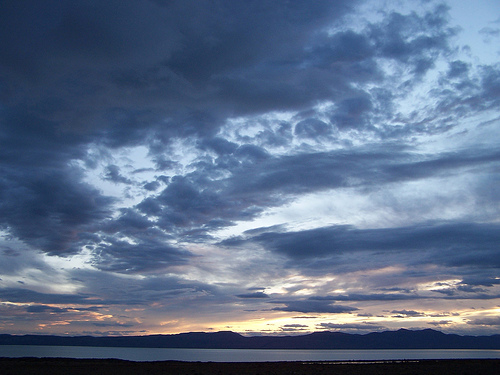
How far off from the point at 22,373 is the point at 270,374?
2543cm

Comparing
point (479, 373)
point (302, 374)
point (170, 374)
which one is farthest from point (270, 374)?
point (479, 373)

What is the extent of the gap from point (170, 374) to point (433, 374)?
26.7 meters

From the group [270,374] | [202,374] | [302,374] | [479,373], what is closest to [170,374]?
[202,374]

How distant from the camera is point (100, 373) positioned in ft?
136

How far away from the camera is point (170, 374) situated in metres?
39.6

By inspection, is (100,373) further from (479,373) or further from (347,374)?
(479,373)

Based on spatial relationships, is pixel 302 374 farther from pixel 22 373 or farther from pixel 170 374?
pixel 22 373

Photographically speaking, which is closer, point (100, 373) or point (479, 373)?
point (479, 373)

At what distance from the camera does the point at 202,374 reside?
1534 inches

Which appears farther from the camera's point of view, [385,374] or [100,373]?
[100,373]

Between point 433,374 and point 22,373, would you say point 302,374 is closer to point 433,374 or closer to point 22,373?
point 433,374

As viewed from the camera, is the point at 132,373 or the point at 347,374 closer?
the point at 347,374

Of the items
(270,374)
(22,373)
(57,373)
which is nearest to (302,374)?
(270,374)

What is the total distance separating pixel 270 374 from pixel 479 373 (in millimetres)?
21196
